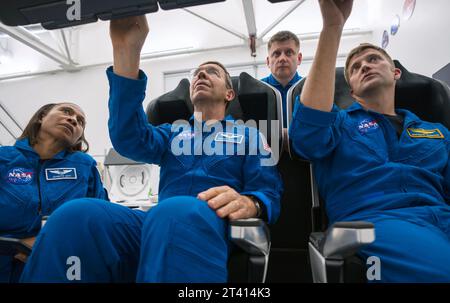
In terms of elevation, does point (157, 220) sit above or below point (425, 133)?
below

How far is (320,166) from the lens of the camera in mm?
948

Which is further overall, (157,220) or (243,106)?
(243,106)

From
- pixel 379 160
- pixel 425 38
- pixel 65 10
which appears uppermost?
pixel 425 38

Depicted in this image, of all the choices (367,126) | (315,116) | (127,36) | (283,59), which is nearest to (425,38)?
(283,59)

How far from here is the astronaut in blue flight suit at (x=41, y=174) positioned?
1124mm

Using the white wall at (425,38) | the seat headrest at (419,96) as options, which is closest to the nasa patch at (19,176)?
the seat headrest at (419,96)

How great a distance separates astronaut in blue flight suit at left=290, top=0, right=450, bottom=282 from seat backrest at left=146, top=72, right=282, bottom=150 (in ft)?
0.87

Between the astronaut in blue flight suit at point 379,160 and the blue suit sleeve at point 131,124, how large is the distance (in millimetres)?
484

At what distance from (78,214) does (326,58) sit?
2.39 ft

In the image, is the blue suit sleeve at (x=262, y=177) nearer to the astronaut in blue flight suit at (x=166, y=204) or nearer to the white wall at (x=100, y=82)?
the astronaut in blue flight suit at (x=166, y=204)

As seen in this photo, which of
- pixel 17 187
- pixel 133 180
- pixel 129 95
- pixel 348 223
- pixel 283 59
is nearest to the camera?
pixel 348 223

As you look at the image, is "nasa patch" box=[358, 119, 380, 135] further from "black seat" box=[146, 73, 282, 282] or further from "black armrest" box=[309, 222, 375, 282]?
"black armrest" box=[309, 222, 375, 282]

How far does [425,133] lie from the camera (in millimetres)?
961

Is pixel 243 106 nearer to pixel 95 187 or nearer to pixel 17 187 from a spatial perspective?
pixel 95 187
